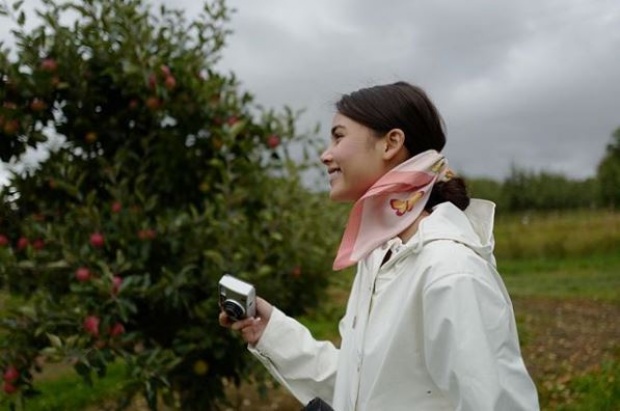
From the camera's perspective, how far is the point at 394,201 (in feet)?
5.18

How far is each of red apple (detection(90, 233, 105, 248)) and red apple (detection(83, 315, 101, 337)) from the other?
0.31m

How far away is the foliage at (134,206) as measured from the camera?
3145mm

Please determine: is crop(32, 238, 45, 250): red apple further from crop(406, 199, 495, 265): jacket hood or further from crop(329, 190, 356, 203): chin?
crop(406, 199, 495, 265): jacket hood

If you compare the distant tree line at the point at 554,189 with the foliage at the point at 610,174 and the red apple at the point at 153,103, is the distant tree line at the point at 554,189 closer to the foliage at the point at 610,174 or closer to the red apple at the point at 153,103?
the foliage at the point at 610,174

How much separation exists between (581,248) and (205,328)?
13950mm

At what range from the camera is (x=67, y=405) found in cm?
524

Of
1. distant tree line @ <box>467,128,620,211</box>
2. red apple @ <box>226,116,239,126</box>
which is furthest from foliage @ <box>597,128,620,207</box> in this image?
red apple @ <box>226,116,239,126</box>

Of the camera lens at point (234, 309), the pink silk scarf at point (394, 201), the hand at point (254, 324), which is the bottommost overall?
the hand at point (254, 324)

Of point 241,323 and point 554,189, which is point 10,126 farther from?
point 554,189

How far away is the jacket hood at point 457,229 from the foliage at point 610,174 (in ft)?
88.1

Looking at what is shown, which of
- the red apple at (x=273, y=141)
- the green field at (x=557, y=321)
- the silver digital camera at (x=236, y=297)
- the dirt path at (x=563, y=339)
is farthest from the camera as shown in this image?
the dirt path at (x=563, y=339)

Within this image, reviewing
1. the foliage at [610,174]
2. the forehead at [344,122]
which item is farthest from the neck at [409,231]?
the foliage at [610,174]

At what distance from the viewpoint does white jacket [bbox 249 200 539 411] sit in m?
1.29

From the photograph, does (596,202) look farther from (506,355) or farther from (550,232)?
(506,355)
